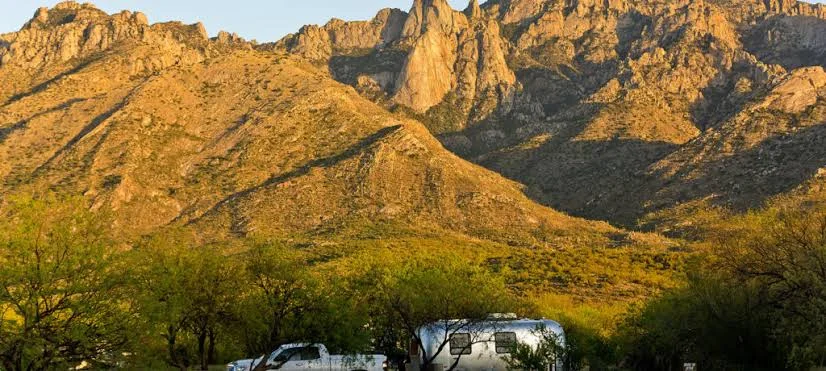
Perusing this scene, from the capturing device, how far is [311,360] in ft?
110

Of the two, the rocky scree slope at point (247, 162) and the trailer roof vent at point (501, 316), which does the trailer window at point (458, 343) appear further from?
the rocky scree slope at point (247, 162)

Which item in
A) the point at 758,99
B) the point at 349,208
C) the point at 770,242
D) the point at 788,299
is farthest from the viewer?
the point at 758,99

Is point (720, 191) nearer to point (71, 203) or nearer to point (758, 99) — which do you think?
point (758, 99)

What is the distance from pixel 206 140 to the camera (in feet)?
557

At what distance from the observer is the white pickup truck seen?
109 ft

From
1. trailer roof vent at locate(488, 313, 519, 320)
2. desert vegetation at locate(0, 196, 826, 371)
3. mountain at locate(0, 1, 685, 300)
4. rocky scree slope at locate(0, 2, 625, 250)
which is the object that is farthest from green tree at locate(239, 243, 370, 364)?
rocky scree slope at locate(0, 2, 625, 250)

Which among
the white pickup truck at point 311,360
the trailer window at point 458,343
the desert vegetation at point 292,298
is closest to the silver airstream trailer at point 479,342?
the trailer window at point 458,343

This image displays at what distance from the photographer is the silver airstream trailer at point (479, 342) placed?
3438 centimetres

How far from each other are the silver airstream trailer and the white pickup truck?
9.04ft

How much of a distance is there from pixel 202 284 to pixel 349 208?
102m

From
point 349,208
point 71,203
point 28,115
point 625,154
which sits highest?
point 28,115

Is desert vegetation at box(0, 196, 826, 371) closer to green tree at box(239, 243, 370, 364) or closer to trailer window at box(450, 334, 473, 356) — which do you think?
green tree at box(239, 243, 370, 364)

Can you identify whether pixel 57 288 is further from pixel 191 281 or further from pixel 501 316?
pixel 501 316

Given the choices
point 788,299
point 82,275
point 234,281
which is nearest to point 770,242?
point 788,299
